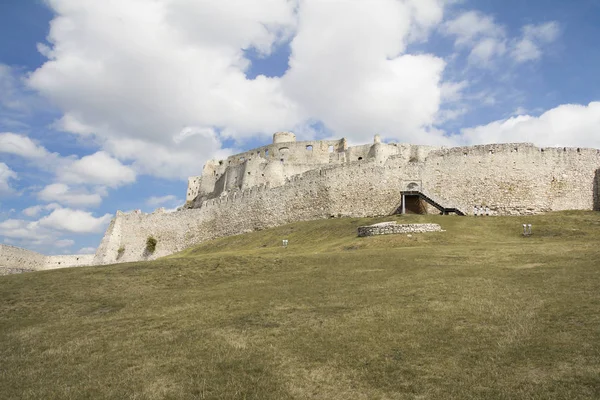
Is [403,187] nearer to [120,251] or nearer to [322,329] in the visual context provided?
[322,329]

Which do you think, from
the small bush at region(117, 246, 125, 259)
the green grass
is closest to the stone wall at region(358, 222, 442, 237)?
the green grass

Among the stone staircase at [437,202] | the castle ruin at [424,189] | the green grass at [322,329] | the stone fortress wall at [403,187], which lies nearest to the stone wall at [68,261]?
the stone fortress wall at [403,187]

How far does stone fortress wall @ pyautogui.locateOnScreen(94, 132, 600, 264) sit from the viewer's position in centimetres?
4794

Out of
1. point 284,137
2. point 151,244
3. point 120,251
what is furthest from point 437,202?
point 120,251

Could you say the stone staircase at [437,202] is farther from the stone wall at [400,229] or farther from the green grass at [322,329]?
the green grass at [322,329]

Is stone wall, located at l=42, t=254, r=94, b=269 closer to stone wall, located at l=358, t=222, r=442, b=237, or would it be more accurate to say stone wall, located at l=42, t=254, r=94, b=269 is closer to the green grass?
the green grass

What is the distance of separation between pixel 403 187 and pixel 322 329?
1568 inches

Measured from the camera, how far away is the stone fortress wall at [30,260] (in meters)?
62.5

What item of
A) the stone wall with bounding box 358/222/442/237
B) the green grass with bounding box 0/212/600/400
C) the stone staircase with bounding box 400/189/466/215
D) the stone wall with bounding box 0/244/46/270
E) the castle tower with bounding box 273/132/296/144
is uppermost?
the castle tower with bounding box 273/132/296/144

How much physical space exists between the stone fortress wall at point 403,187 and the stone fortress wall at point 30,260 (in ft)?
56.4

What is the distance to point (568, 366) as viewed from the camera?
9.80 meters

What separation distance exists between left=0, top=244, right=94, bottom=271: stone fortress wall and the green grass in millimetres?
43585

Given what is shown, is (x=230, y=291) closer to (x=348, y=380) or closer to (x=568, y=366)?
(x=348, y=380)

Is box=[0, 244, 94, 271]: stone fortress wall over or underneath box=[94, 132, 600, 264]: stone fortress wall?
underneath
